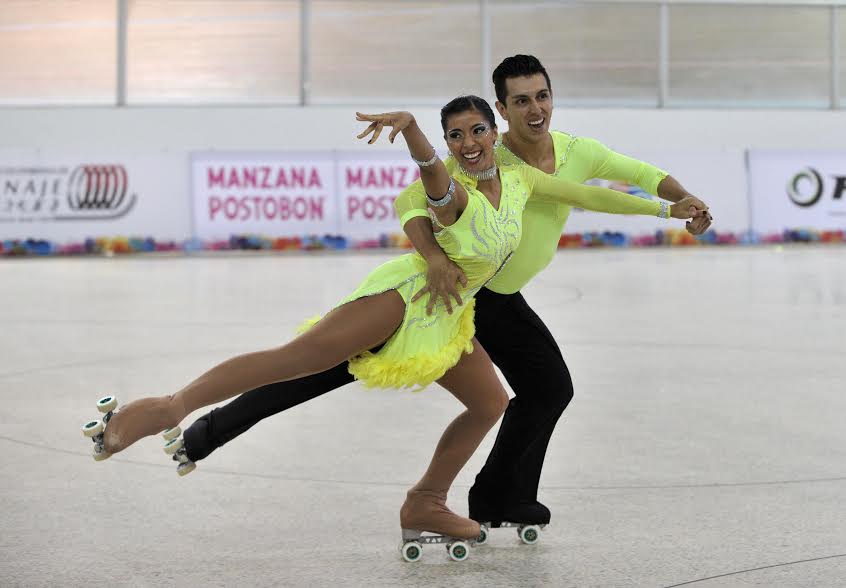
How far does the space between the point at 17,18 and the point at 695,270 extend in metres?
12.3

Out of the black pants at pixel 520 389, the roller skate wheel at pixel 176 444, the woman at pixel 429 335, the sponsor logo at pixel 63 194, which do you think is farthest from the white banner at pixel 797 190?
the roller skate wheel at pixel 176 444

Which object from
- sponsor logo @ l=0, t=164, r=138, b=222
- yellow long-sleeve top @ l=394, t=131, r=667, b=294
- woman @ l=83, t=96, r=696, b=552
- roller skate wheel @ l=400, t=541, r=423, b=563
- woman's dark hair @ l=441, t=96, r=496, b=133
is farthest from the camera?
sponsor logo @ l=0, t=164, r=138, b=222

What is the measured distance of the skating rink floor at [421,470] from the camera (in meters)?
3.29

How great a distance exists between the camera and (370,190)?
18.0m

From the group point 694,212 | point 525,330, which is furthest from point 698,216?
point 525,330

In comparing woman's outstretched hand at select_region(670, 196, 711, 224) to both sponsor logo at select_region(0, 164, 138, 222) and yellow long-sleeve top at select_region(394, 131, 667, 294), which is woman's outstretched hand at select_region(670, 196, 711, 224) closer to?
yellow long-sleeve top at select_region(394, 131, 667, 294)

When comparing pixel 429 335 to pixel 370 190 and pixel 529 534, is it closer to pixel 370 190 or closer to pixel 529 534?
pixel 529 534

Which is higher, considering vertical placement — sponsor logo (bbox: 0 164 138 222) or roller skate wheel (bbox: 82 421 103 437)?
sponsor logo (bbox: 0 164 138 222)

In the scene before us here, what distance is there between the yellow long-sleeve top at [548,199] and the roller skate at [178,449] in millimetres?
866

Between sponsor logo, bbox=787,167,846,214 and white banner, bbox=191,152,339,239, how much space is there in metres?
7.38

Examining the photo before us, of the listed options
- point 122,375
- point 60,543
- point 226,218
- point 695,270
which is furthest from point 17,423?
point 226,218

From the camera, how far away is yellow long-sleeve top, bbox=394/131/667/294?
3.47m

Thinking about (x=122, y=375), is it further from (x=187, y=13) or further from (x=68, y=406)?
(x=187, y=13)

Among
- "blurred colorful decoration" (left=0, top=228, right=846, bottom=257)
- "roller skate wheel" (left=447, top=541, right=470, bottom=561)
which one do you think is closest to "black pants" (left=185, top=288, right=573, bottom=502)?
"roller skate wheel" (left=447, top=541, right=470, bottom=561)
